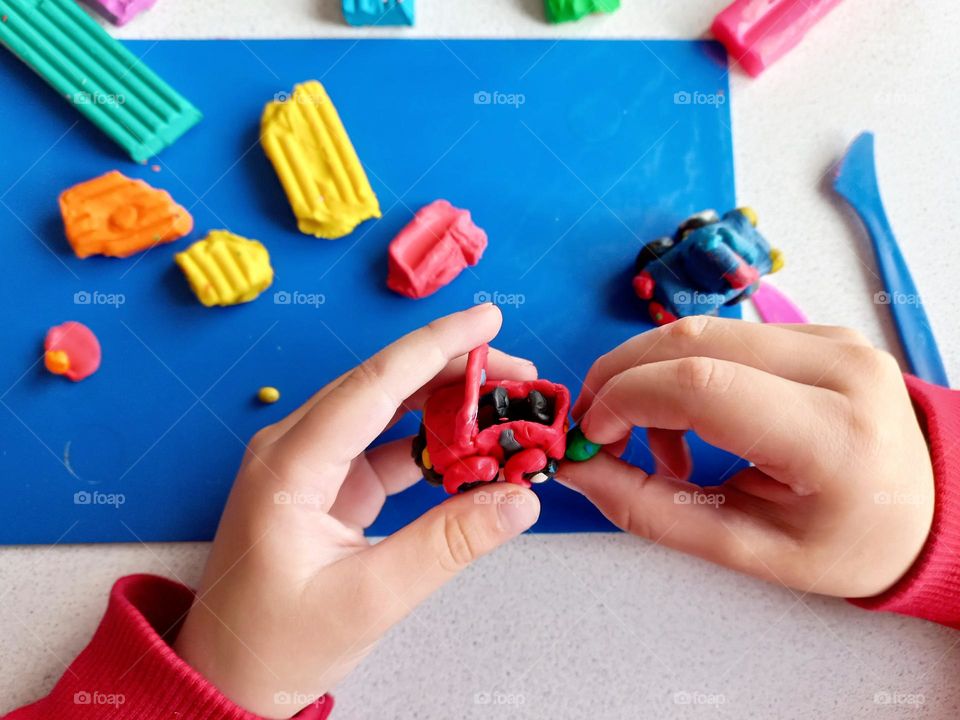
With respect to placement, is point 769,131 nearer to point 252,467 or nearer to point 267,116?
point 267,116

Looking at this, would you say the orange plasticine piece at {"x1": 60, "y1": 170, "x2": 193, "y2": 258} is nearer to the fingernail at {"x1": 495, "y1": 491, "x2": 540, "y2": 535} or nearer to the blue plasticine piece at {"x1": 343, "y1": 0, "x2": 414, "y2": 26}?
the blue plasticine piece at {"x1": 343, "y1": 0, "x2": 414, "y2": 26}

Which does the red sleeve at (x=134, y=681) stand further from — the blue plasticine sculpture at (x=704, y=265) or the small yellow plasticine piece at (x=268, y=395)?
the blue plasticine sculpture at (x=704, y=265)

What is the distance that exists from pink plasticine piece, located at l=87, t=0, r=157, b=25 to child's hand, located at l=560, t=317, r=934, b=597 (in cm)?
68

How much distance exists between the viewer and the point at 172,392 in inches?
32.1

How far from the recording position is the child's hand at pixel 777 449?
57 cm

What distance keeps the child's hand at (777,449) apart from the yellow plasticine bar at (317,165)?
0.34m

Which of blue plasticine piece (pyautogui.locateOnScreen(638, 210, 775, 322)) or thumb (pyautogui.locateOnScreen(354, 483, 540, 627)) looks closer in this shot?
thumb (pyautogui.locateOnScreen(354, 483, 540, 627))

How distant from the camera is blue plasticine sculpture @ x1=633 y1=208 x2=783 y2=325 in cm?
74

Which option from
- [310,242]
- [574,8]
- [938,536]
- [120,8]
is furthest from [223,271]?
[938,536]

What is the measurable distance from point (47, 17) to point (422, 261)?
0.51 m

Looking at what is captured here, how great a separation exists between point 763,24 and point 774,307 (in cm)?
33

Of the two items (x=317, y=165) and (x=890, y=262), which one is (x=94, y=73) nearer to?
(x=317, y=165)

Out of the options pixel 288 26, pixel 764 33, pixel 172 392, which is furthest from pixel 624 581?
pixel 288 26

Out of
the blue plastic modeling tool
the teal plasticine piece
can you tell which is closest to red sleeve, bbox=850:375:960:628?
the blue plastic modeling tool
